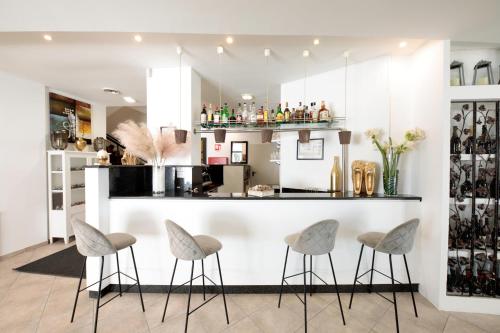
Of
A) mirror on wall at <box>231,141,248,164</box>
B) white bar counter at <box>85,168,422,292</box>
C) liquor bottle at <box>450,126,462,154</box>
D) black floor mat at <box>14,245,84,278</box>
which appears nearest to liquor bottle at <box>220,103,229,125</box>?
white bar counter at <box>85,168,422,292</box>

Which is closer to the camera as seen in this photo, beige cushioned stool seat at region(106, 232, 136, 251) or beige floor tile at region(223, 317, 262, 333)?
beige floor tile at region(223, 317, 262, 333)

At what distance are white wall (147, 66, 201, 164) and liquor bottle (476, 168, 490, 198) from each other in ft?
10.3

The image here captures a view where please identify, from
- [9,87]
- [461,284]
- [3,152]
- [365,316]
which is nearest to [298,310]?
[365,316]

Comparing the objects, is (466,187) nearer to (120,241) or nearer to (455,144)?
(455,144)

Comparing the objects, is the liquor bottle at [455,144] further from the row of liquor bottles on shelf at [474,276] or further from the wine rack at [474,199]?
the row of liquor bottles on shelf at [474,276]

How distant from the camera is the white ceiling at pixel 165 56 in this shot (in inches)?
90.2

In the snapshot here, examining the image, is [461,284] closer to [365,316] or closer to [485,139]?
[365,316]

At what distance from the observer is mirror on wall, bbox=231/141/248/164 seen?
636cm

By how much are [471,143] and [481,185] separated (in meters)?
0.43

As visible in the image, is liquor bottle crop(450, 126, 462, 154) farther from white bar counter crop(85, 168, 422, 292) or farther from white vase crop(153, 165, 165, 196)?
white vase crop(153, 165, 165, 196)

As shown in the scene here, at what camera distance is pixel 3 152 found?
3215mm

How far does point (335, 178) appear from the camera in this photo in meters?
2.93

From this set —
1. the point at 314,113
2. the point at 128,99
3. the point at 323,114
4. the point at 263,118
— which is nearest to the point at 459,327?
the point at 323,114

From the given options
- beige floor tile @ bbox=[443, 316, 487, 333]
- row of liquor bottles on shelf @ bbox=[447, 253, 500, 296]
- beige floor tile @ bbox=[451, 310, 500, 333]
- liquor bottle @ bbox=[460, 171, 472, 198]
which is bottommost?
beige floor tile @ bbox=[451, 310, 500, 333]
